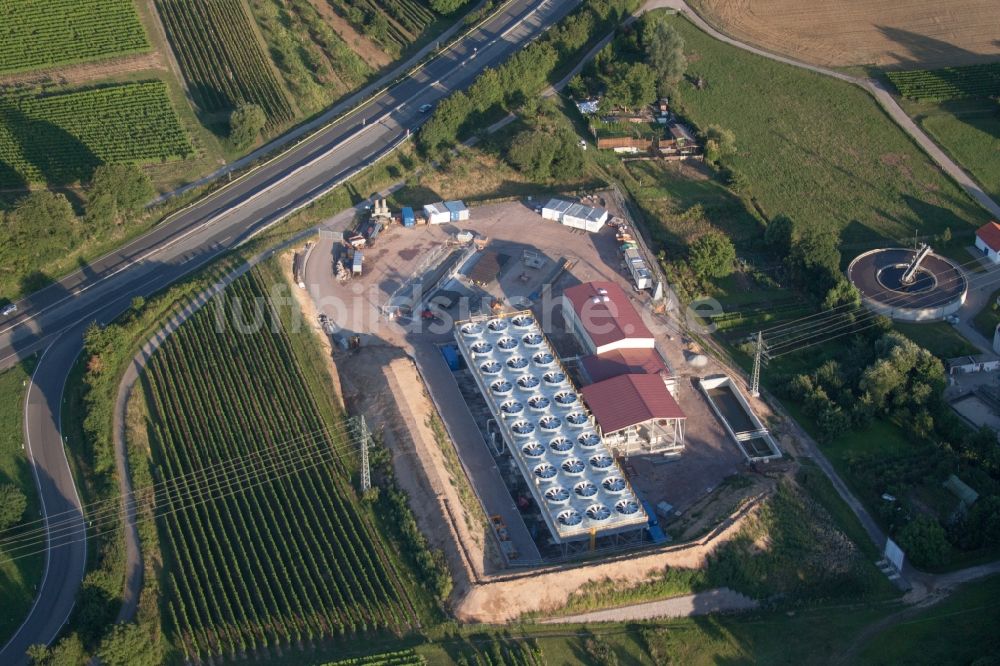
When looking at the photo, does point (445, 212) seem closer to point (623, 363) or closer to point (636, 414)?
point (623, 363)

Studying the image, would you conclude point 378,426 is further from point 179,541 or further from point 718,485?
point 718,485

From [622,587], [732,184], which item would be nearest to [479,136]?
[732,184]

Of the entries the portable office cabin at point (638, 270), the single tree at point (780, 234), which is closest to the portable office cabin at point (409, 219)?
the portable office cabin at point (638, 270)

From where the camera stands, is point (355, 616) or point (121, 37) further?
point (121, 37)

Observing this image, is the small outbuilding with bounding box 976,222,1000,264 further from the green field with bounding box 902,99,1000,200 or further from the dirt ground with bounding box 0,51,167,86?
the dirt ground with bounding box 0,51,167,86

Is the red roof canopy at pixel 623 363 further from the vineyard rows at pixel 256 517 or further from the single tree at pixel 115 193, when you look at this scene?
the single tree at pixel 115 193

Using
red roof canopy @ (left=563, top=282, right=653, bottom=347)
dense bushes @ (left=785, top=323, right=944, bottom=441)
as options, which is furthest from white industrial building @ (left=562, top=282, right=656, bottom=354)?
dense bushes @ (left=785, top=323, right=944, bottom=441)

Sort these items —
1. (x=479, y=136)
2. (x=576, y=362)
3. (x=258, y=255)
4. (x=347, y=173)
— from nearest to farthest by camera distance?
(x=576, y=362)
(x=258, y=255)
(x=347, y=173)
(x=479, y=136)

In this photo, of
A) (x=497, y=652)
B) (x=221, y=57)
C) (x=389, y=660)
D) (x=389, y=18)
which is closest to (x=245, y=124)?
(x=221, y=57)
